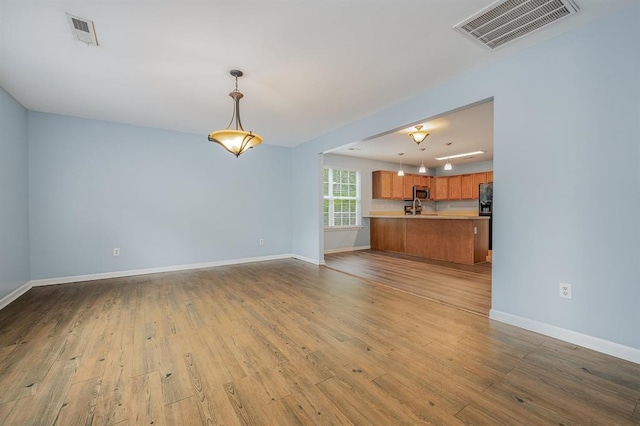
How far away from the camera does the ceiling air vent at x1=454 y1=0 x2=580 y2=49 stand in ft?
6.14

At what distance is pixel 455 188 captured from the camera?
28.3 ft

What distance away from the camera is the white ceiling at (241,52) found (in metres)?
1.92

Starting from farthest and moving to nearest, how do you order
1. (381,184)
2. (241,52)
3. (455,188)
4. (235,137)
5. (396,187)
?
(455,188) → (396,187) → (381,184) → (235,137) → (241,52)

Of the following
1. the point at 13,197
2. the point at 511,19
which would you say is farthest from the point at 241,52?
the point at 13,197

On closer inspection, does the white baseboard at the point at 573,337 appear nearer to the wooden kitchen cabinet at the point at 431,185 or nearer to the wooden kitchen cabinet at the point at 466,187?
the wooden kitchen cabinet at the point at 431,185

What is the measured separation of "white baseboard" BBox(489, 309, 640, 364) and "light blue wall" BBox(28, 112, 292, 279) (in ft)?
14.7

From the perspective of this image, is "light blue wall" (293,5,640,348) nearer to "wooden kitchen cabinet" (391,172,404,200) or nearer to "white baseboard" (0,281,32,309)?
"wooden kitchen cabinet" (391,172,404,200)

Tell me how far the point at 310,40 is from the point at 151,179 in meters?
3.87

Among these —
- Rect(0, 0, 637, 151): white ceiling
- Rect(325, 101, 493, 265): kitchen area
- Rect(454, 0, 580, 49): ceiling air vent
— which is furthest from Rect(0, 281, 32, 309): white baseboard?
Rect(454, 0, 580, 49): ceiling air vent

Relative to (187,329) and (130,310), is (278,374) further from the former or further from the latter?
(130,310)

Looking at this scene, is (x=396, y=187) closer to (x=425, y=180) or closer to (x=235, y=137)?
(x=425, y=180)

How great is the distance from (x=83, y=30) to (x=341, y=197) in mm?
5812

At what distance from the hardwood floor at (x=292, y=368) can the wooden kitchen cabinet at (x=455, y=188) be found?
6553 millimetres

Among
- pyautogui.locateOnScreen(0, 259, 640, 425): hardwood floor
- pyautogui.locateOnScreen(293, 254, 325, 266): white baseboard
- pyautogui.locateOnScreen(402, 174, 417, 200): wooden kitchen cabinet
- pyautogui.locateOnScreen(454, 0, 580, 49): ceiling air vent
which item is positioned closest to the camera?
pyautogui.locateOnScreen(0, 259, 640, 425): hardwood floor
